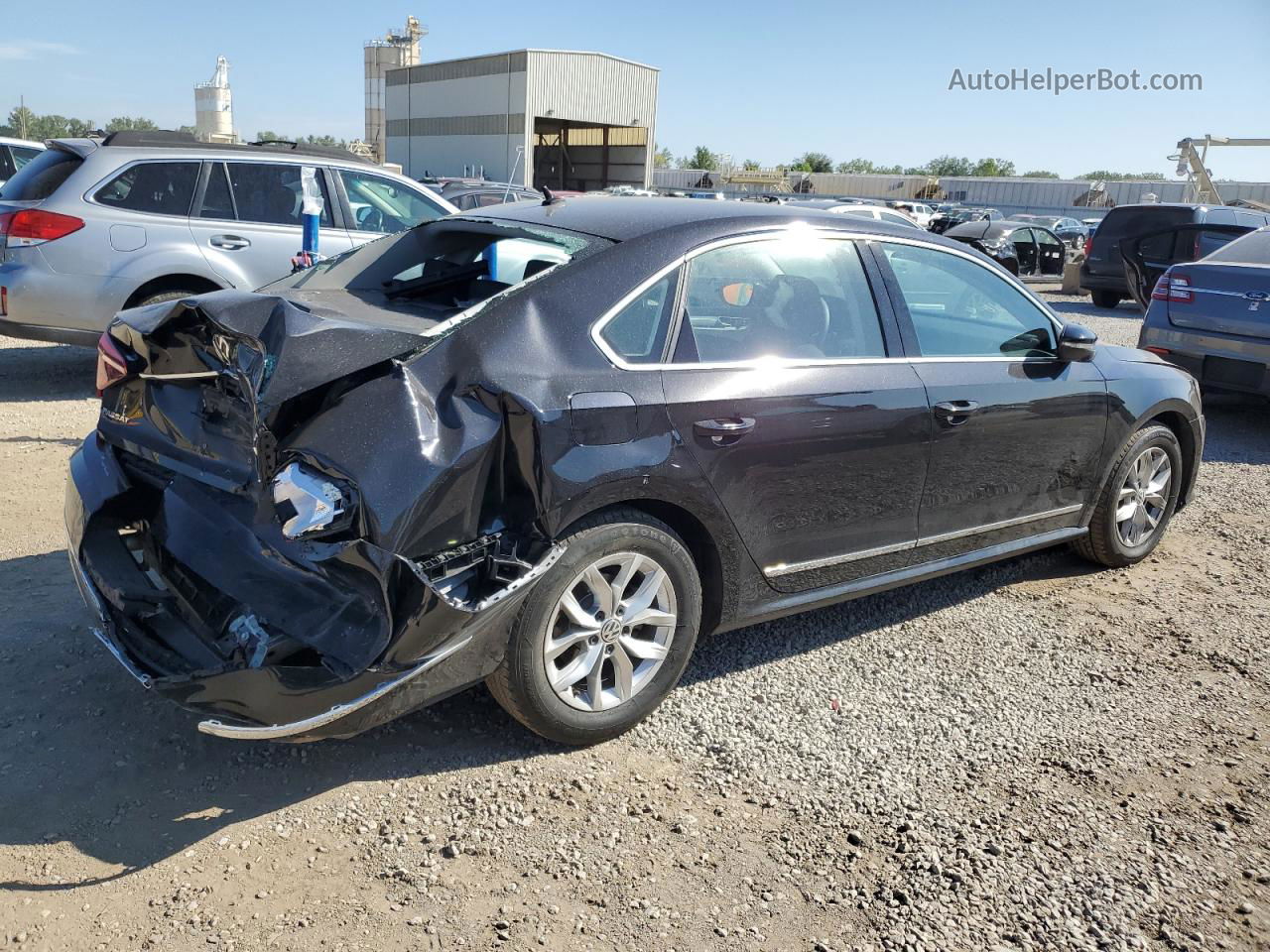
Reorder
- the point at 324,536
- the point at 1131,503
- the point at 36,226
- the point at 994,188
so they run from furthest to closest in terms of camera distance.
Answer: the point at 994,188
the point at 36,226
the point at 1131,503
the point at 324,536

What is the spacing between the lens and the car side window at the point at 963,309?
4039mm

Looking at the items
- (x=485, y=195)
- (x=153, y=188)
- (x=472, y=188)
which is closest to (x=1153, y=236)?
(x=485, y=195)

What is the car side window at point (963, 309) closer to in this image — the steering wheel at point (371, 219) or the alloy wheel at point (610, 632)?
the alloy wheel at point (610, 632)

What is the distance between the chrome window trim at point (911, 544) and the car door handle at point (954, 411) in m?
0.47

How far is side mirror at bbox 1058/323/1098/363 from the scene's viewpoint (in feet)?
14.5

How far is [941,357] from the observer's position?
4043mm

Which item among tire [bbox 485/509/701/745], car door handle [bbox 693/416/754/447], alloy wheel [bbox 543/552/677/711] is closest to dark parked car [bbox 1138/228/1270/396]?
car door handle [bbox 693/416/754/447]

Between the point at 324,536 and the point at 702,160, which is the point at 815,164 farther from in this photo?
the point at 324,536

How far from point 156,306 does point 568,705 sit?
1891 mm

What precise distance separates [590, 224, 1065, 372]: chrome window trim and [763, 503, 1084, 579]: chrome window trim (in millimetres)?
687

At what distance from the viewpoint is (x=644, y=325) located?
3.29m

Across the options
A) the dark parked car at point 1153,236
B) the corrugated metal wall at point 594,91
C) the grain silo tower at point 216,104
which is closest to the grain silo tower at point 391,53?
the grain silo tower at point 216,104

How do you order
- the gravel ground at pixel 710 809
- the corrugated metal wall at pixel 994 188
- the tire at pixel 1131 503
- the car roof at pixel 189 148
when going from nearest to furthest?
1. the gravel ground at pixel 710 809
2. the tire at pixel 1131 503
3. the car roof at pixel 189 148
4. the corrugated metal wall at pixel 994 188

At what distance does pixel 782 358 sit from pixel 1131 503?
255 cm
